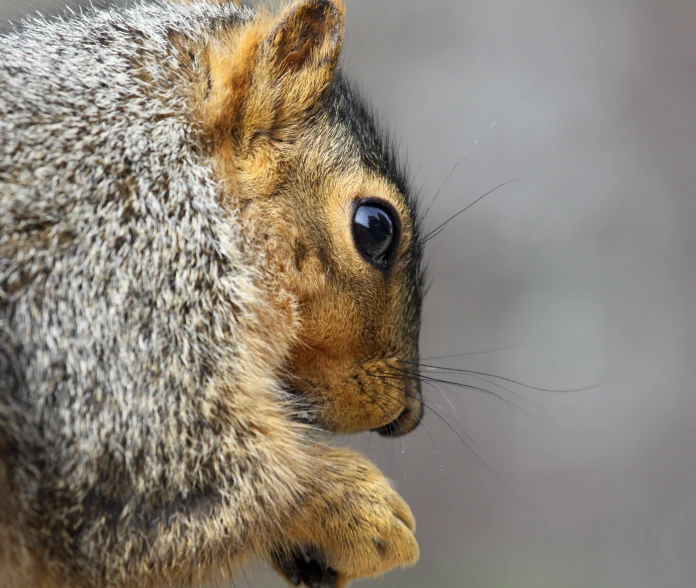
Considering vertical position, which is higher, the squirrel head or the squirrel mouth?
the squirrel head

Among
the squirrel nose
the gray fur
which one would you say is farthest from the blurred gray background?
the gray fur

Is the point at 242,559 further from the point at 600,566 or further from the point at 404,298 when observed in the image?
the point at 600,566

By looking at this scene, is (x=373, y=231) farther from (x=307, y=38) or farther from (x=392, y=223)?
(x=307, y=38)

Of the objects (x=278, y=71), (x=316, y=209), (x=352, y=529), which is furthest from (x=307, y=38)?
(x=352, y=529)

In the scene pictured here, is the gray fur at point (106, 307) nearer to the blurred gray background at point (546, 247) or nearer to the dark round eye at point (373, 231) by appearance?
the dark round eye at point (373, 231)

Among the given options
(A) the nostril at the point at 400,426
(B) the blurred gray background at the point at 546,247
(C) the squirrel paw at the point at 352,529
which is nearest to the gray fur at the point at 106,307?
(C) the squirrel paw at the point at 352,529

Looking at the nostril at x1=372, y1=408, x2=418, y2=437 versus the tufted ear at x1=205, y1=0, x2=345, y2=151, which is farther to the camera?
the nostril at x1=372, y1=408, x2=418, y2=437

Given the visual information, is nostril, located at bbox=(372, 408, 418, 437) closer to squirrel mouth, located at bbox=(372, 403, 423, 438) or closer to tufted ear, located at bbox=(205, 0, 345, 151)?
squirrel mouth, located at bbox=(372, 403, 423, 438)
